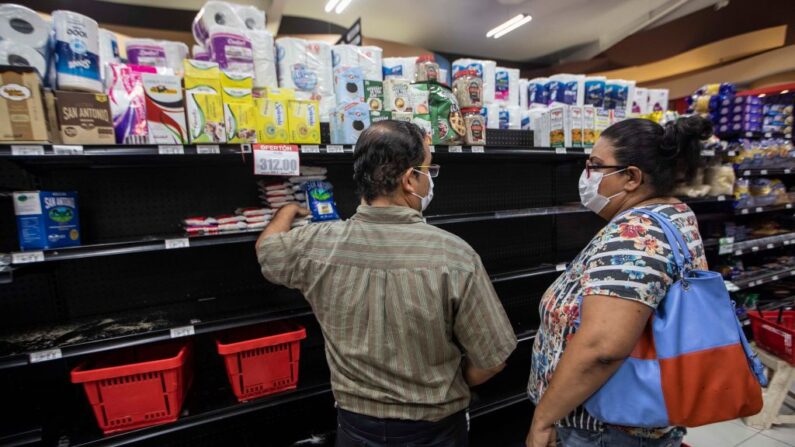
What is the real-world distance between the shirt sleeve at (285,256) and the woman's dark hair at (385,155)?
290 mm

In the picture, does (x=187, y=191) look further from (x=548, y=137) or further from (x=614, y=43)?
(x=614, y=43)

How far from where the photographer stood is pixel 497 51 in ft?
30.8

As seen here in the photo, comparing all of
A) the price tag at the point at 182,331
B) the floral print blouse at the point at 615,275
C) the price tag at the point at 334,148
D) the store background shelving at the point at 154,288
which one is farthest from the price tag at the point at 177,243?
the floral print blouse at the point at 615,275

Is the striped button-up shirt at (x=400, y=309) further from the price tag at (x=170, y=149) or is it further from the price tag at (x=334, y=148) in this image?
the price tag at (x=170, y=149)

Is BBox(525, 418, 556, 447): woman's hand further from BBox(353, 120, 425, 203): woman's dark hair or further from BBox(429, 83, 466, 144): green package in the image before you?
BBox(429, 83, 466, 144): green package

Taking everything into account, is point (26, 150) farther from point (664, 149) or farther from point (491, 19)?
point (491, 19)

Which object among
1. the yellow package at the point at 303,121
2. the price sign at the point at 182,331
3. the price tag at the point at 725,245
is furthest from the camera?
the price tag at the point at 725,245

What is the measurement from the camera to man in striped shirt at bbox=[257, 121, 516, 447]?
44.9 inches

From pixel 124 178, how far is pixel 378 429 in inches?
74.9

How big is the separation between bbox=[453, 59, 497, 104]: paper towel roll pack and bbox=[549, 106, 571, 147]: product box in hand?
424mm

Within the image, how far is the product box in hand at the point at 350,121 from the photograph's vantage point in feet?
6.28

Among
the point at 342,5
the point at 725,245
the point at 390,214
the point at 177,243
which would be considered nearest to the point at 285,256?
the point at 390,214

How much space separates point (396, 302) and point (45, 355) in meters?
1.45

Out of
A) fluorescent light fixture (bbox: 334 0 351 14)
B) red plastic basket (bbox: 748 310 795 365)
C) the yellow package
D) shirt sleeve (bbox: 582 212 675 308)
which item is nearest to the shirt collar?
shirt sleeve (bbox: 582 212 675 308)
